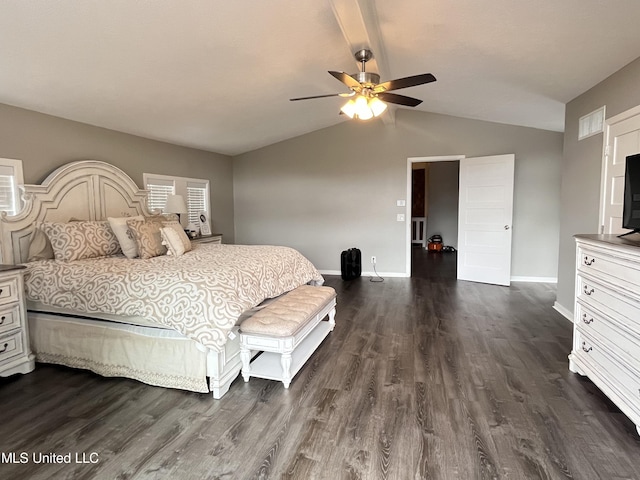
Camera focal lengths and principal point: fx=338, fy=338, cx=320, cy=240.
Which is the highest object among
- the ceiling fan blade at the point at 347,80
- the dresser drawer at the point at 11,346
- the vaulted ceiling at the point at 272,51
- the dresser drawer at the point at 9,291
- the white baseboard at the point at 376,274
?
the vaulted ceiling at the point at 272,51

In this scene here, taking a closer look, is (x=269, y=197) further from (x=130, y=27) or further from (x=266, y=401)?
(x=266, y=401)

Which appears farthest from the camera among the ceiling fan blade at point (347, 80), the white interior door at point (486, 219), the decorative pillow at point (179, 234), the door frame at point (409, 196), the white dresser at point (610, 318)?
the door frame at point (409, 196)

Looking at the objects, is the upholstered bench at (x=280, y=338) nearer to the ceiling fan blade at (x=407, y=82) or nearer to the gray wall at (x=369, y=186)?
the ceiling fan blade at (x=407, y=82)

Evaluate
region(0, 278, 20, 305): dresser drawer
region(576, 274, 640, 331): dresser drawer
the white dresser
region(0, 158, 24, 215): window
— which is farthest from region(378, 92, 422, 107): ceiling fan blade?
region(0, 158, 24, 215): window

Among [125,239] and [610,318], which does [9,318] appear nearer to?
[125,239]

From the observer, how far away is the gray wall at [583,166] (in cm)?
298

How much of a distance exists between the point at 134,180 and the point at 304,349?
11.3ft

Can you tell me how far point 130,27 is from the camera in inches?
96.7

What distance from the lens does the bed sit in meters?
2.36

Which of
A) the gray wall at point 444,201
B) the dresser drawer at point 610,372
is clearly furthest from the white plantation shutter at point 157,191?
the gray wall at point 444,201

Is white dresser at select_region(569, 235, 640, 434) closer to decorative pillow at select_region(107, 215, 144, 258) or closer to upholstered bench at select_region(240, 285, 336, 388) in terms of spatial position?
upholstered bench at select_region(240, 285, 336, 388)

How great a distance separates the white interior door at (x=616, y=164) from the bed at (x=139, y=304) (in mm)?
3070

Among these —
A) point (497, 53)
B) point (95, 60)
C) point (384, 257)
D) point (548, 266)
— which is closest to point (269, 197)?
point (384, 257)

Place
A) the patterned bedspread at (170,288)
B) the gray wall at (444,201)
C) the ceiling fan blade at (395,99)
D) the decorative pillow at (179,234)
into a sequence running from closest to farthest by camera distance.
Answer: the patterned bedspread at (170,288) < the ceiling fan blade at (395,99) < the decorative pillow at (179,234) < the gray wall at (444,201)
